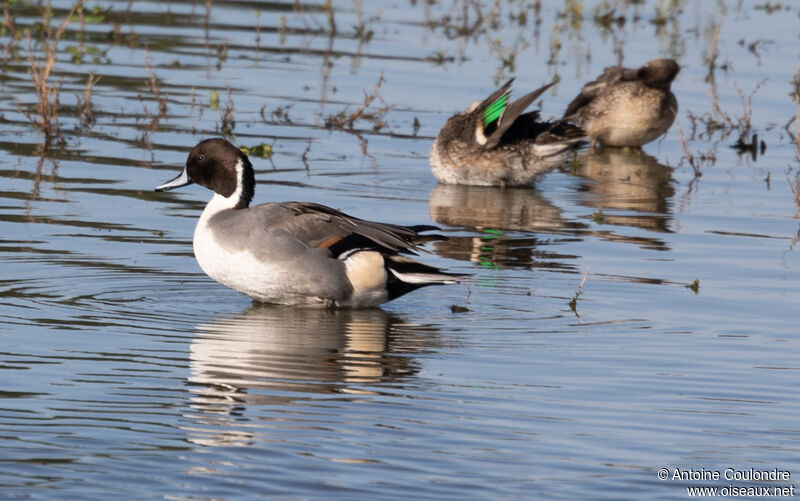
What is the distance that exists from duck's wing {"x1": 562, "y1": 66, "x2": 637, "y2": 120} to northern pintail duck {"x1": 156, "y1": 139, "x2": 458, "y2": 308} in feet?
21.9

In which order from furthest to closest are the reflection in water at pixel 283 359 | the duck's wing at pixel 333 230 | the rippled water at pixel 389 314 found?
the duck's wing at pixel 333 230 → the reflection in water at pixel 283 359 → the rippled water at pixel 389 314

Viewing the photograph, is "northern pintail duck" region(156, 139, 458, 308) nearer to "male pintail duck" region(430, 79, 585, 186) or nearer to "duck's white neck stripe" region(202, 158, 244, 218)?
"duck's white neck stripe" region(202, 158, 244, 218)

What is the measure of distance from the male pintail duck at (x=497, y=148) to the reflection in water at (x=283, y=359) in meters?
4.31

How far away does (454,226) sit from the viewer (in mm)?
10828

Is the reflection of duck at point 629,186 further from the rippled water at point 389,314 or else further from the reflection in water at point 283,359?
the reflection in water at point 283,359

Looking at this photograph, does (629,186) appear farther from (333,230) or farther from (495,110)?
(333,230)

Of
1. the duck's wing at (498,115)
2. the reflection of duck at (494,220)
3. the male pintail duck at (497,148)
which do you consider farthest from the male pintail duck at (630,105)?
the reflection of duck at (494,220)

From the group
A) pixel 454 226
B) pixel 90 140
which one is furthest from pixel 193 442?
pixel 90 140

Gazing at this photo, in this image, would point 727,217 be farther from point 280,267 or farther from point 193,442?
point 193,442

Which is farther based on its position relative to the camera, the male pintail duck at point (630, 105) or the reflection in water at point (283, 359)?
the male pintail duck at point (630, 105)

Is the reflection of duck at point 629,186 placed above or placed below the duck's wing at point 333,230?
above

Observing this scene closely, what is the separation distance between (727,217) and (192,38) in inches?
381

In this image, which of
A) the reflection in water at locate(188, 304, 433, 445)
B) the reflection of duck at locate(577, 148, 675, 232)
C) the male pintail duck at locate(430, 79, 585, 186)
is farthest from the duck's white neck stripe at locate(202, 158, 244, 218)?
the male pintail duck at locate(430, 79, 585, 186)

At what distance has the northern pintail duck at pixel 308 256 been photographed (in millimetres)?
7996
